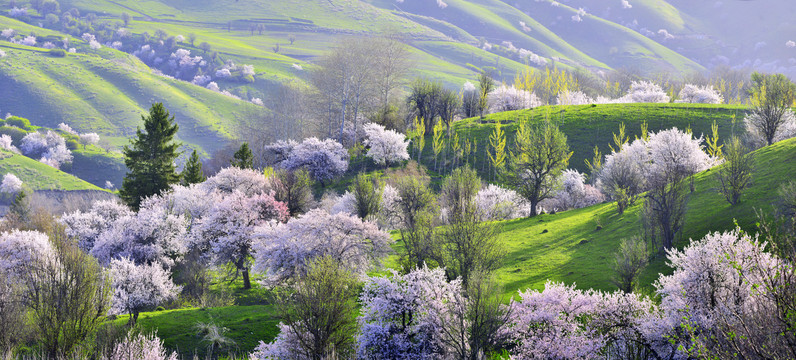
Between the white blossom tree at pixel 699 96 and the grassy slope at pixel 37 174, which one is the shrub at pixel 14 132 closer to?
the grassy slope at pixel 37 174

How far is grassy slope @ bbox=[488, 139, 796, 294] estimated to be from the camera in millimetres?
35203

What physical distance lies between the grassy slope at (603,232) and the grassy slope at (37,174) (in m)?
155

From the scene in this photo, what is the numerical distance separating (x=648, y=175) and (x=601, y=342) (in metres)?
36.7

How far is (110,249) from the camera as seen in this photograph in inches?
2112

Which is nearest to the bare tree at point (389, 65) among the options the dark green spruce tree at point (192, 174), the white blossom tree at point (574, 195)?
the dark green spruce tree at point (192, 174)

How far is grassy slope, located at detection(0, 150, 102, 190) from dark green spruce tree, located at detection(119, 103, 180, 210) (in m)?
102

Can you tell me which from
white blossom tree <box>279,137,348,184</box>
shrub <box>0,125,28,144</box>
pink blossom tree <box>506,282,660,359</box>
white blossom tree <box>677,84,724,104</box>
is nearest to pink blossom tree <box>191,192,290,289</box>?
white blossom tree <box>279,137,348,184</box>

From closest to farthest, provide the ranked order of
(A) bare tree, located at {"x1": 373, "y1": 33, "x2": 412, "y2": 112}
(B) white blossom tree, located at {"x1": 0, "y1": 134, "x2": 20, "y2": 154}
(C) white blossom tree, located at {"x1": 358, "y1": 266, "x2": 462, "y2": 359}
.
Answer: (C) white blossom tree, located at {"x1": 358, "y1": 266, "x2": 462, "y2": 359}
(A) bare tree, located at {"x1": 373, "y1": 33, "x2": 412, "y2": 112}
(B) white blossom tree, located at {"x1": 0, "y1": 134, "x2": 20, "y2": 154}

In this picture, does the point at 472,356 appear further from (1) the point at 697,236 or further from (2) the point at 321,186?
(2) the point at 321,186

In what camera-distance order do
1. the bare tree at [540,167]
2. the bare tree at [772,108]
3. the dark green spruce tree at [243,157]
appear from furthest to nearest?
the dark green spruce tree at [243,157]
the bare tree at [540,167]
the bare tree at [772,108]

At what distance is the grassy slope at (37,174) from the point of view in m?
152

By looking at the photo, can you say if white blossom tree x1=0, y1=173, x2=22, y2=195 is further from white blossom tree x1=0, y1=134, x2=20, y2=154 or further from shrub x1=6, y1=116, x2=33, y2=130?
shrub x1=6, y1=116, x2=33, y2=130

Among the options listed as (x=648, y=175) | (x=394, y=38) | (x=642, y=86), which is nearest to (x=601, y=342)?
(x=648, y=175)

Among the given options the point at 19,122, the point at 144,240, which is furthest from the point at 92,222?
the point at 19,122
